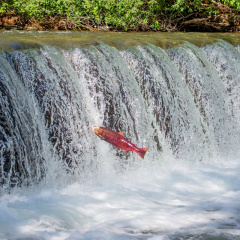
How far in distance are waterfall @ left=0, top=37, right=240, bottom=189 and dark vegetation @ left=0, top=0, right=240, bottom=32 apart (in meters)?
4.40

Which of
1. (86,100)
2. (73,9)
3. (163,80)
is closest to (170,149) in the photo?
Result: (163,80)

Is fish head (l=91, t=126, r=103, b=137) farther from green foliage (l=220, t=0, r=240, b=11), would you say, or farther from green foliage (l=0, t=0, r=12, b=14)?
green foliage (l=0, t=0, r=12, b=14)

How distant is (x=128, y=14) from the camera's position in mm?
11008

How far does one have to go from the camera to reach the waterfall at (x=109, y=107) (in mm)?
4789

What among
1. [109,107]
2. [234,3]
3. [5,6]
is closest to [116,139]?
[109,107]

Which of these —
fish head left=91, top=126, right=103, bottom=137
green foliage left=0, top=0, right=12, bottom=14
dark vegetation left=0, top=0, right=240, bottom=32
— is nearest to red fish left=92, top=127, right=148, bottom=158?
fish head left=91, top=126, right=103, bottom=137

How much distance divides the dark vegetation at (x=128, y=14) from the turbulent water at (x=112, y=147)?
446cm

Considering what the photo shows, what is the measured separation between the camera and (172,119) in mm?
6133

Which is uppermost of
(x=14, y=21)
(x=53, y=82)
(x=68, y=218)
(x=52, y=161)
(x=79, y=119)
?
(x=14, y=21)

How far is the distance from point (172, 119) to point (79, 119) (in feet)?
4.77

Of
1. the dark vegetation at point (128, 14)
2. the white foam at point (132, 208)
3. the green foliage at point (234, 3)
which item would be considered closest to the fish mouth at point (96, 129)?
the white foam at point (132, 208)

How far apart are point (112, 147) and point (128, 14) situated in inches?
245

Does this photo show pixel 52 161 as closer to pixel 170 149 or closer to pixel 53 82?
pixel 53 82

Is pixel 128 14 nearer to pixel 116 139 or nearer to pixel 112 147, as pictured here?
pixel 112 147
